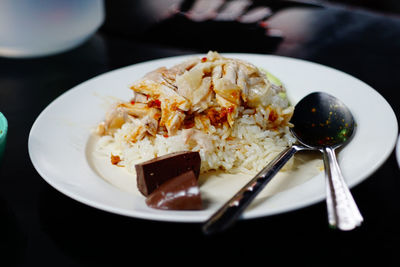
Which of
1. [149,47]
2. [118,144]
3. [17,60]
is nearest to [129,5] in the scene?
[149,47]

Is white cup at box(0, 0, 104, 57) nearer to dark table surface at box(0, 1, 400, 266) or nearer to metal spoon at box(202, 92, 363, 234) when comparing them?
dark table surface at box(0, 1, 400, 266)

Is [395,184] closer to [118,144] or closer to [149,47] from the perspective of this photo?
[118,144]

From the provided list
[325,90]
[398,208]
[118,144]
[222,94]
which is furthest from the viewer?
[325,90]

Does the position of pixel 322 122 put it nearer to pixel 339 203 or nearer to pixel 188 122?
pixel 188 122

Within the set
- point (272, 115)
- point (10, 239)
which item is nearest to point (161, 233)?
point (10, 239)

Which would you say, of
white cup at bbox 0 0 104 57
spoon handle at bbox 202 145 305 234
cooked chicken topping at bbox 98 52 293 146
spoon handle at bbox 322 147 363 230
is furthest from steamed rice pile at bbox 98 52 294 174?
white cup at bbox 0 0 104 57
